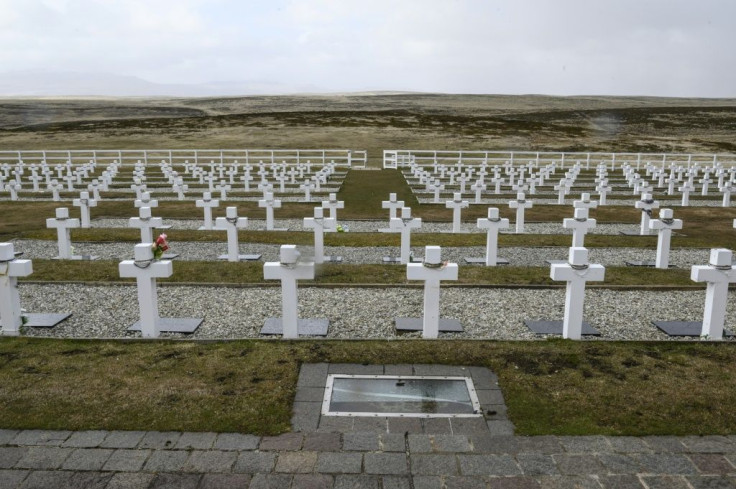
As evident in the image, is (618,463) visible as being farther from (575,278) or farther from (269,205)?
(269,205)

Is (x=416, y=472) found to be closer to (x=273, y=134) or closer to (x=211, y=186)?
(x=211, y=186)

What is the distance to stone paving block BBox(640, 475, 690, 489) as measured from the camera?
13.9 feet

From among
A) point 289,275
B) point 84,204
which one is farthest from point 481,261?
point 84,204

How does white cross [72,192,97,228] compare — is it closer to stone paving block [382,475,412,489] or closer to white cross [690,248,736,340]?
stone paving block [382,475,412,489]

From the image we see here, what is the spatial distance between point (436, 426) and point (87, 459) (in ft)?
9.27

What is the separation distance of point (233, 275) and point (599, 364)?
6886 millimetres

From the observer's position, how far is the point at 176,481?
432 centimetres

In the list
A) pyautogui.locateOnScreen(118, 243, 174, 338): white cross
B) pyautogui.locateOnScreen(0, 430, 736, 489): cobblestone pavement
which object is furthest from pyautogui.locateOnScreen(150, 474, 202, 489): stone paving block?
pyautogui.locateOnScreen(118, 243, 174, 338): white cross

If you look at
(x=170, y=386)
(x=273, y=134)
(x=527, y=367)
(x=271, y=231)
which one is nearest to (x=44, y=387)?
(x=170, y=386)

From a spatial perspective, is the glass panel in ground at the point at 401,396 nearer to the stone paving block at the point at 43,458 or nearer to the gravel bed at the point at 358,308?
the gravel bed at the point at 358,308

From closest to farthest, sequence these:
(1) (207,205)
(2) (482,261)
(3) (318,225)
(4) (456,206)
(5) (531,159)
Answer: (3) (318,225) → (2) (482,261) → (1) (207,205) → (4) (456,206) → (5) (531,159)

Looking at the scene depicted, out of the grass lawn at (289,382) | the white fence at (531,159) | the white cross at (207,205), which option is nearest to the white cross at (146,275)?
the grass lawn at (289,382)

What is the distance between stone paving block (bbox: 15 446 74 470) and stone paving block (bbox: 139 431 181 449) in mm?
562

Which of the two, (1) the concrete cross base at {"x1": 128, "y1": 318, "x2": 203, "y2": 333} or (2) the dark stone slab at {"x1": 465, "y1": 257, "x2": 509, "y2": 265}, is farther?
(2) the dark stone slab at {"x1": 465, "y1": 257, "x2": 509, "y2": 265}
